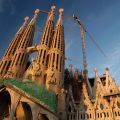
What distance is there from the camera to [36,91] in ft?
86.5

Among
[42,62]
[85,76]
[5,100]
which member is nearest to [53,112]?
[5,100]

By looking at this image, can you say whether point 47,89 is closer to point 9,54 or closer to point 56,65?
point 56,65

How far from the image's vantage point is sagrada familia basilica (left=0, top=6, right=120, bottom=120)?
2523 centimetres

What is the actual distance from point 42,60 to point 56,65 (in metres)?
3.00

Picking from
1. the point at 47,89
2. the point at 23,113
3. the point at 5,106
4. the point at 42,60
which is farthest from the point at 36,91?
the point at 42,60

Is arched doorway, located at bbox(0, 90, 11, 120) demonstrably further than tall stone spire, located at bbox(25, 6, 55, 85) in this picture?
No

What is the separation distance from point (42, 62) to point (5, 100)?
33.6 ft

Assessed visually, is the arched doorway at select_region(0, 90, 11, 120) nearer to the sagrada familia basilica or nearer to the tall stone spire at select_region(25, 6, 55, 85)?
the sagrada familia basilica

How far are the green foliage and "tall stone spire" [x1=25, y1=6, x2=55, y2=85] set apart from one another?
443 cm

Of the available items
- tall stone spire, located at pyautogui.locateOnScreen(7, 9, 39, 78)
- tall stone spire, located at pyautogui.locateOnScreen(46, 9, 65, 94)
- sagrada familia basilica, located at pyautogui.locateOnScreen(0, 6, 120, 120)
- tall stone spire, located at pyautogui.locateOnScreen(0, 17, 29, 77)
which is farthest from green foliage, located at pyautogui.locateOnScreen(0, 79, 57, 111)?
tall stone spire, located at pyautogui.locateOnScreen(0, 17, 29, 77)

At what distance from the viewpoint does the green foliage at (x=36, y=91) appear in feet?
83.8

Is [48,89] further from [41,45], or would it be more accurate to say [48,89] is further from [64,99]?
[41,45]

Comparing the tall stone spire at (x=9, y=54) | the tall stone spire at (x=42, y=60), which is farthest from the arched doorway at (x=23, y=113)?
the tall stone spire at (x=9, y=54)

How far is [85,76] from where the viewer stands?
4350 centimetres
